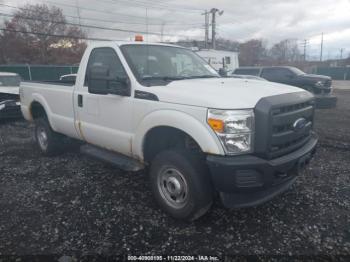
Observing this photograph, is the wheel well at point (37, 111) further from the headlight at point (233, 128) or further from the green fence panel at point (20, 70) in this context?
the green fence panel at point (20, 70)

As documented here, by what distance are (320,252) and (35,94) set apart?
17.5ft

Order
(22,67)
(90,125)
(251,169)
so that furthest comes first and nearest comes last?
(22,67) < (90,125) < (251,169)

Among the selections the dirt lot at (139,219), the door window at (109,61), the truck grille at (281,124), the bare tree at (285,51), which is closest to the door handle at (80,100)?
the door window at (109,61)

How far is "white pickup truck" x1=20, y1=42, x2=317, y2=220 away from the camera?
280 centimetres

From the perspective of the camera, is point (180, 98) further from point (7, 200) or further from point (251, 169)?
point (7, 200)

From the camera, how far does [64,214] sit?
3.57 m

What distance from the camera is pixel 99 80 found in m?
3.56

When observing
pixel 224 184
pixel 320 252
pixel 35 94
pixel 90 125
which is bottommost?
pixel 320 252

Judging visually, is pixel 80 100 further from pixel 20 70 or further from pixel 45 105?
pixel 20 70

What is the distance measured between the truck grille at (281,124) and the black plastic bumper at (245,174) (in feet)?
0.37

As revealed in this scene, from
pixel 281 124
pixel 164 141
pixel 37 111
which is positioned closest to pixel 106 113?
pixel 164 141

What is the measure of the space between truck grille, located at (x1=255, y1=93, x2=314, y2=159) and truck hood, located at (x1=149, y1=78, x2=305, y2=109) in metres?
0.12

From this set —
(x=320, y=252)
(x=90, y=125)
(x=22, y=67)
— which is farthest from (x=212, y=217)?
(x=22, y=67)

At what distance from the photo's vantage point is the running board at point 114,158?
378 cm
